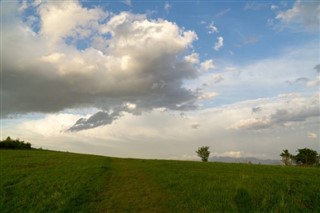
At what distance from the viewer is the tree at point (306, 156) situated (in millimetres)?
84438

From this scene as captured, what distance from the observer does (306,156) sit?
278ft

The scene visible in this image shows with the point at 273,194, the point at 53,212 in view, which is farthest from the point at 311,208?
the point at 53,212

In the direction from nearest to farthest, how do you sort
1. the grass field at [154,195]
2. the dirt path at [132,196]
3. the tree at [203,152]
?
the dirt path at [132,196] < the grass field at [154,195] < the tree at [203,152]

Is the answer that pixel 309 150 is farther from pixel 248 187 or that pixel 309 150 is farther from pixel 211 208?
pixel 211 208

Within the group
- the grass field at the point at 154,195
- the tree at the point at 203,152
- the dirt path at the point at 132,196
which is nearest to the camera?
the dirt path at the point at 132,196

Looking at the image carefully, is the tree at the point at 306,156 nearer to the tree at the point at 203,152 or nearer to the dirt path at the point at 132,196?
the tree at the point at 203,152

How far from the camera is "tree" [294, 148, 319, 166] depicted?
277ft

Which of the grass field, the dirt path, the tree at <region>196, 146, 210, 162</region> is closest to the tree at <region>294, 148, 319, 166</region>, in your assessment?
the tree at <region>196, 146, 210, 162</region>

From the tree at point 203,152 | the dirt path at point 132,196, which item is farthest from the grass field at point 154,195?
the tree at point 203,152

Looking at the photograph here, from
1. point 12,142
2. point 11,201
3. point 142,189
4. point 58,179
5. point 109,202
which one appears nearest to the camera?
point 109,202

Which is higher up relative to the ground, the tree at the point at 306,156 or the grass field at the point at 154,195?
the tree at the point at 306,156

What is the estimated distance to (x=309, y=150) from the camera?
279ft

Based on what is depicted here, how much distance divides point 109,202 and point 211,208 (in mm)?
6043

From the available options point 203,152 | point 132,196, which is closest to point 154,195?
point 132,196
